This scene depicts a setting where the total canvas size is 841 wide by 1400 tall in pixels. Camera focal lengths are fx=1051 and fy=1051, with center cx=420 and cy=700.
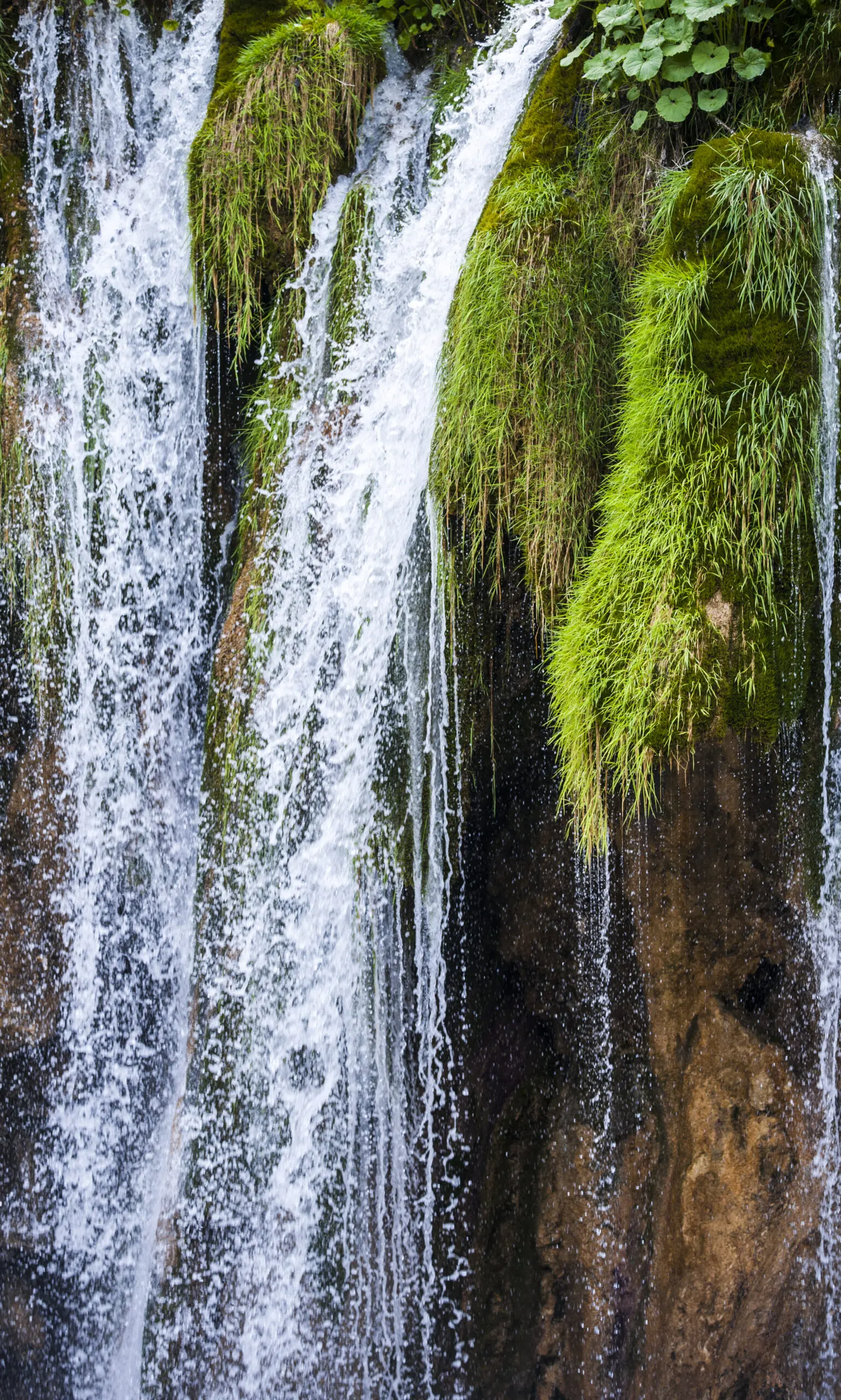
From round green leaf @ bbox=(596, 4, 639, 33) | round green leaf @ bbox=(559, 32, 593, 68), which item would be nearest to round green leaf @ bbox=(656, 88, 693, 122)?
round green leaf @ bbox=(596, 4, 639, 33)

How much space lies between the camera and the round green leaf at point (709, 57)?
320 cm

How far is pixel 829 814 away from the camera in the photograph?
300cm

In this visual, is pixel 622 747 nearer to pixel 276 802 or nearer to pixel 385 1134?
pixel 276 802

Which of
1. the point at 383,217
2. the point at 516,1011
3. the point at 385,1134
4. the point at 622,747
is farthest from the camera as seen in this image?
the point at 383,217

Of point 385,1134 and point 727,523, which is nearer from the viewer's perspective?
point 727,523

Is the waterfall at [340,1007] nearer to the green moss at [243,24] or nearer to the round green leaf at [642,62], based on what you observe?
the round green leaf at [642,62]

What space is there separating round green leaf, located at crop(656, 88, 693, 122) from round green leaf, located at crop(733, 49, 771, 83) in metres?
0.16

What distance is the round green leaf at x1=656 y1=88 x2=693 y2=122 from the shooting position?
329cm

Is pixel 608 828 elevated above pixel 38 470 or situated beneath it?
situated beneath

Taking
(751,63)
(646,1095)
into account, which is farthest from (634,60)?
(646,1095)

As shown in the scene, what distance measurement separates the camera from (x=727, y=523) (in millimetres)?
2898

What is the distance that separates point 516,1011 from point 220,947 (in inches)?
40.7

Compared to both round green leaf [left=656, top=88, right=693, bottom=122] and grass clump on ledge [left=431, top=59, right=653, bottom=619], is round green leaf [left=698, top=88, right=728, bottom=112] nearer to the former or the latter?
round green leaf [left=656, top=88, right=693, bottom=122]

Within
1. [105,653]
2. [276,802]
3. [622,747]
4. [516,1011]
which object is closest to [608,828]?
[622,747]
